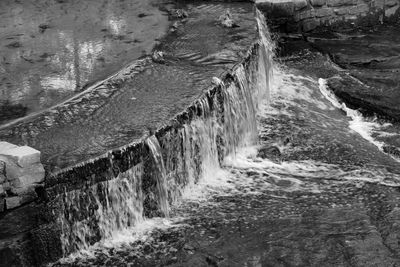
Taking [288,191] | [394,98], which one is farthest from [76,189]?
[394,98]

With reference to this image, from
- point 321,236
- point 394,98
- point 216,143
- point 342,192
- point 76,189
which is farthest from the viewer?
point 394,98

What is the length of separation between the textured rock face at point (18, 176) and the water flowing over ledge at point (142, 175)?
0.10 meters

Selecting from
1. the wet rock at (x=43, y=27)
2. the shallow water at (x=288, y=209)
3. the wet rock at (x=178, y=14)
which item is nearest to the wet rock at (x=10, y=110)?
the shallow water at (x=288, y=209)

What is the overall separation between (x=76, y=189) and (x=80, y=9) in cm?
496

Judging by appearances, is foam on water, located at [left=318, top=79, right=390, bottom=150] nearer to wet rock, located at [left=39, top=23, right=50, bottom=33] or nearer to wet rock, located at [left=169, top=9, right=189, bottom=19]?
wet rock, located at [left=169, top=9, right=189, bottom=19]

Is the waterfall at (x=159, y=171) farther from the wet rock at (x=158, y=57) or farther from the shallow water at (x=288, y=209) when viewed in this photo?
the wet rock at (x=158, y=57)

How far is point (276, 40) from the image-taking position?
32.6ft

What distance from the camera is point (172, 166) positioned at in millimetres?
5809

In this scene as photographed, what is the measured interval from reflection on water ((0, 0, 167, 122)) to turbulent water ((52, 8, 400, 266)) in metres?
1.35

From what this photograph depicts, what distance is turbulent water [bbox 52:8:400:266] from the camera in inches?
195

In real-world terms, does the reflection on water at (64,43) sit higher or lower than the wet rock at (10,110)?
higher

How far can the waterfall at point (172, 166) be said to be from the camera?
16.2 feet


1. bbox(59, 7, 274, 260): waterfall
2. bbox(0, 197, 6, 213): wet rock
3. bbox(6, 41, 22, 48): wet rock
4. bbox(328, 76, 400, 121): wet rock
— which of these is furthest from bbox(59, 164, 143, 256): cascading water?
bbox(328, 76, 400, 121): wet rock

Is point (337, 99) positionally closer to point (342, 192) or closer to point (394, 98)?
point (394, 98)
